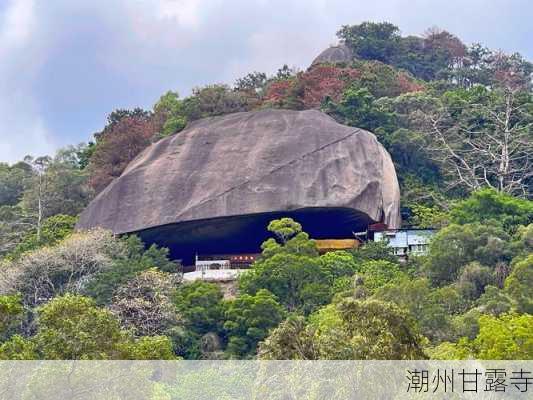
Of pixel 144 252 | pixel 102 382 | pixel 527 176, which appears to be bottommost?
pixel 102 382

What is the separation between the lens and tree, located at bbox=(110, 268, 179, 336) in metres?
24.2

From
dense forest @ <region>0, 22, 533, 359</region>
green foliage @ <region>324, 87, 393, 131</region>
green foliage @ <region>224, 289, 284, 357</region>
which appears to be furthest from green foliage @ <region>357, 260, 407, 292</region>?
green foliage @ <region>324, 87, 393, 131</region>

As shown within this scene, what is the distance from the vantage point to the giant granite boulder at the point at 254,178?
29.6 m

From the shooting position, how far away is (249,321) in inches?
942

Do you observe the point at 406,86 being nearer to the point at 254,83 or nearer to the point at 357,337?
the point at 254,83

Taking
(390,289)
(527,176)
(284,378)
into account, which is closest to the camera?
(284,378)

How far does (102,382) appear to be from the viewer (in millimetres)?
14070

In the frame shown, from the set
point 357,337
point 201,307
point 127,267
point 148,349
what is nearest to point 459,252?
point 201,307

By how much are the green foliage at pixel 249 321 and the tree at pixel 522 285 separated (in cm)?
470

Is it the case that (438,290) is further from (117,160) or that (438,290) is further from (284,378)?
(117,160)

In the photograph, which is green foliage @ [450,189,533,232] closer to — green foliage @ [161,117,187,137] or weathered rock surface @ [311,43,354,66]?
green foliage @ [161,117,187,137]

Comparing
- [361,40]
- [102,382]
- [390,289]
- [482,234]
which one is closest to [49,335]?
[102,382]

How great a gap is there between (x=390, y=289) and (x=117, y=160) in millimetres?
16281

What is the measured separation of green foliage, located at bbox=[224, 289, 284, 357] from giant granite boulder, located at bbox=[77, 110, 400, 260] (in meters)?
5.30
